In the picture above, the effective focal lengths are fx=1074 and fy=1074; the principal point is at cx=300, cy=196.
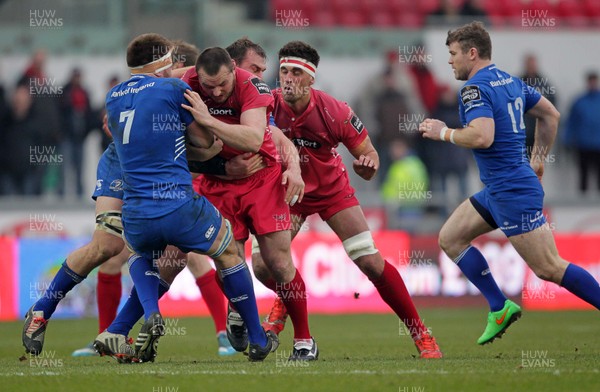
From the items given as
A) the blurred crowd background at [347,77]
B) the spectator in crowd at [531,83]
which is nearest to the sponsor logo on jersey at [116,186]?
the blurred crowd background at [347,77]

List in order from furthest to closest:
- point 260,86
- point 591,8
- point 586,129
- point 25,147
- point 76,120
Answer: point 591,8
point 586,129
point 76,120
point 25,147
point 260,86

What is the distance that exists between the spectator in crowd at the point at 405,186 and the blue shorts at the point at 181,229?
8524 mm

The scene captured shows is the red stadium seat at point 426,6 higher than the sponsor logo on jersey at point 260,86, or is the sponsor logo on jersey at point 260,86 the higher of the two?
the red stadium seat at point 426,6

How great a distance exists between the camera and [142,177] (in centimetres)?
740

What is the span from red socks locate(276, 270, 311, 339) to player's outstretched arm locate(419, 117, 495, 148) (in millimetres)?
1577

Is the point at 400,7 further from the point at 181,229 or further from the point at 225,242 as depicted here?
the point at 181,229

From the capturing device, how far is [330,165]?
895 centimetres

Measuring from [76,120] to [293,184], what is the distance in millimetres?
9711

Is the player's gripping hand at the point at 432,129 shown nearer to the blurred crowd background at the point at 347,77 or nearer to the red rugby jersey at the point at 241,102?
the red rugby jersey at the point at 241,102

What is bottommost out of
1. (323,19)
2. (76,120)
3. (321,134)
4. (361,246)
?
(361,246)

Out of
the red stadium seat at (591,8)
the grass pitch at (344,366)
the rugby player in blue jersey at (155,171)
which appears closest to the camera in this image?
the grass pitch at (344,366)

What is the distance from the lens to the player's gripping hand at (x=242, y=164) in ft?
27.1

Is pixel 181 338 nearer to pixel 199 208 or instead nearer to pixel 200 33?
pixel 199 208

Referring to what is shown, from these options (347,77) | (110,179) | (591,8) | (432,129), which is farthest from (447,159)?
(110,179)
